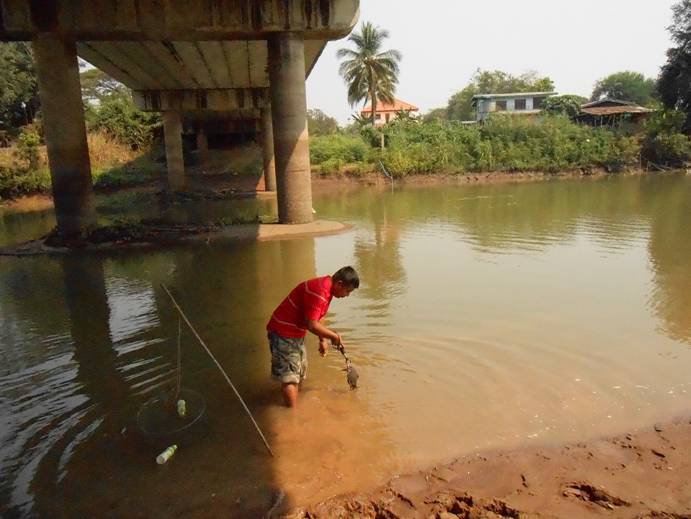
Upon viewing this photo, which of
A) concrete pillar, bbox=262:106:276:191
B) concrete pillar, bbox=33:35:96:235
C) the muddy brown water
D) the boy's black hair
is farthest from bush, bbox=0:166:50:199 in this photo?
the boy's black hair

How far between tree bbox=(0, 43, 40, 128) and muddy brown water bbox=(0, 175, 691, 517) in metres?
30.4

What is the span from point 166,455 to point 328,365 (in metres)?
2.12

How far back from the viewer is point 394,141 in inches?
1502

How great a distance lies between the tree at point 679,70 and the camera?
4366 centimetres

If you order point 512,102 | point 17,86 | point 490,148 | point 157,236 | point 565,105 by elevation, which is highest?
point 512,102

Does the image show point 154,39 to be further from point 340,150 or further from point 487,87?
point 487,87

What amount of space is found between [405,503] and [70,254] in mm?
11535

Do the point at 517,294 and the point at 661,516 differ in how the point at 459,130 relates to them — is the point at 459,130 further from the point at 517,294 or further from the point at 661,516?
the point at 661,516

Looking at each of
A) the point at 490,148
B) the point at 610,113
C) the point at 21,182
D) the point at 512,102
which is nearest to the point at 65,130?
the point at 21,182

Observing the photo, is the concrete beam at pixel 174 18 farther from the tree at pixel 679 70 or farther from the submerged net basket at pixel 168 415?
the tree at pixel 679 70

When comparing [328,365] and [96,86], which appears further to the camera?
[96,86]

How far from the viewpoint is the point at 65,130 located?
13594mm

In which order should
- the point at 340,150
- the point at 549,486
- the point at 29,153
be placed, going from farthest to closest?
the point at 340,150, the point at 29,153, the point at 549,486

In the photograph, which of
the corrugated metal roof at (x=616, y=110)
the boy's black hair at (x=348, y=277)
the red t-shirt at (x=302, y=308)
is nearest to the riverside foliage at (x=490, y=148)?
the corrugated metal roof at (x=616, y=110)
